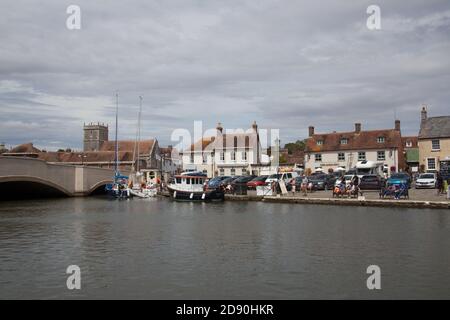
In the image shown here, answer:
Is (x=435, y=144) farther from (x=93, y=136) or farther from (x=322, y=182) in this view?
(x=93, y=136)

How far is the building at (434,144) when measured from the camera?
2803 inches

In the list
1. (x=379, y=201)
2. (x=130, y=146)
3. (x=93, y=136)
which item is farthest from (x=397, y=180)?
(x=93, y=136)

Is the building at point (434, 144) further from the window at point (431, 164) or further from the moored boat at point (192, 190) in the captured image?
the moored boat at point (192, 190)

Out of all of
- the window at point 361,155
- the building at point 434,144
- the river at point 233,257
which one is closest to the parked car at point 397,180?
the river at point 233,257

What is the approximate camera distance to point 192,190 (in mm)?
57156

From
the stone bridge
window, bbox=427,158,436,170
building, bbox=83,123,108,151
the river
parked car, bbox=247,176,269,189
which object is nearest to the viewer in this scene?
the river

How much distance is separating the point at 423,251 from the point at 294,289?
816 cm

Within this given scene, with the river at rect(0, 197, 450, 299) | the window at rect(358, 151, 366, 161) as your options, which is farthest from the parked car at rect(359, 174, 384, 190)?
the window at rect(358, 151, 366, 161)

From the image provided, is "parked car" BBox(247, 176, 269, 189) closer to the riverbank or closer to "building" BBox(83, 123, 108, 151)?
the riverbank

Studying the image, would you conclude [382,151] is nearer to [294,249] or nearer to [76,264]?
[294,249]

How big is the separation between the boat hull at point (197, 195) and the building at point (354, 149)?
3231 cm

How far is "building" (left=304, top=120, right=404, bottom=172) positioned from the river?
1802 inches

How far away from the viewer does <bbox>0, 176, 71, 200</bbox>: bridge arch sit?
6151cm
